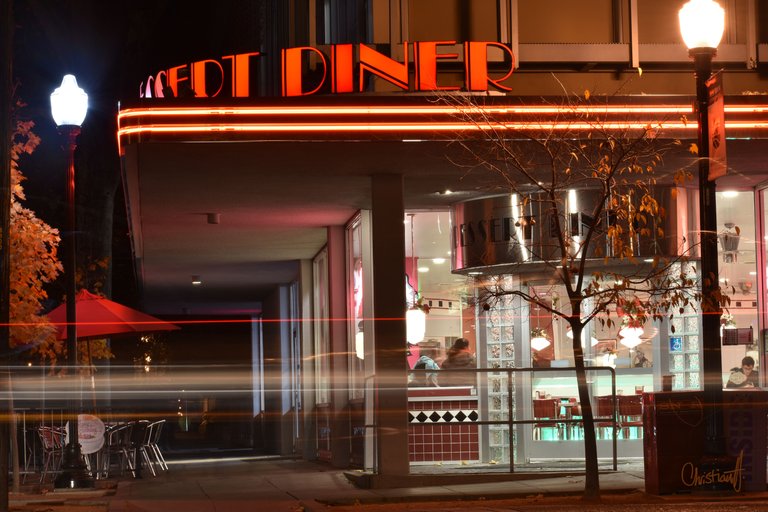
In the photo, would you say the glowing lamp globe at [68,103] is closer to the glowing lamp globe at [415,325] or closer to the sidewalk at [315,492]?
the sidewalk at [315,492]

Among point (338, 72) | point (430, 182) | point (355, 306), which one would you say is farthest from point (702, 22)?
point (355, 306)

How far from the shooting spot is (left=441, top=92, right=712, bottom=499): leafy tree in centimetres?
1263

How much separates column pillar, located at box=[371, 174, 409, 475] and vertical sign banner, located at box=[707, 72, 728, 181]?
529cm

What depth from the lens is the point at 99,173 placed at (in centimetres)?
3528

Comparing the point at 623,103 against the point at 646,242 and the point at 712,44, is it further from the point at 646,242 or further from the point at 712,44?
the point at 646,242

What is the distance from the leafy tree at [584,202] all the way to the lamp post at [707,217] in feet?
0.86

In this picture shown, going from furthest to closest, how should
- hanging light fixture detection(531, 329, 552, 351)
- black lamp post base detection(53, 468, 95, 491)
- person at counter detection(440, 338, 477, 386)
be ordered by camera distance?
1. hanging light fixture detection(531, 329, 552, 351)
2. person at counter detection(440, 338, 477, 386)
3. black lamp post base detection(53, 468, 95, 491)

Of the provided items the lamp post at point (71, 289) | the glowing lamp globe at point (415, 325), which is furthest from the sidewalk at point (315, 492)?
the glowing lamp globe at point (415, 325)

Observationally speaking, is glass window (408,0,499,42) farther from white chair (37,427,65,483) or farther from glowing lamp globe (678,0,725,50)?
white chair (37,427,65,483)

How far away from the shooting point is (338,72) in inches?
589

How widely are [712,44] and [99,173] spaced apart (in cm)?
2600

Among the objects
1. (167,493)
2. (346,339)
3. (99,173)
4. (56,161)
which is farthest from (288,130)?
(56,161)

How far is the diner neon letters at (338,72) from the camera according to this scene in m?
14.7

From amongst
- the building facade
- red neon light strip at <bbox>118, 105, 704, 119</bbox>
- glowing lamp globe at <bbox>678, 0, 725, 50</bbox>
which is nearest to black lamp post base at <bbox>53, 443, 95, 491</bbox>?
the building facade
